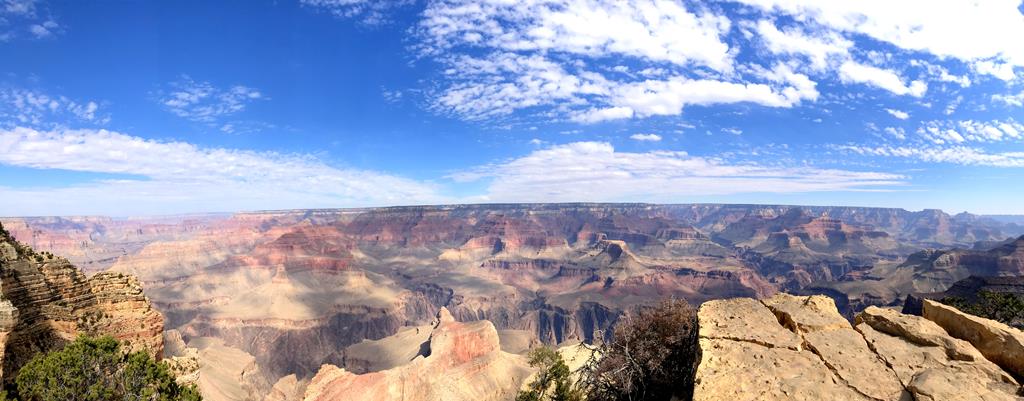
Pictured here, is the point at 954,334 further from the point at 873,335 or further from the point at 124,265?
the point at 124,265

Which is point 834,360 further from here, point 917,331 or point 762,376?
point 917,331

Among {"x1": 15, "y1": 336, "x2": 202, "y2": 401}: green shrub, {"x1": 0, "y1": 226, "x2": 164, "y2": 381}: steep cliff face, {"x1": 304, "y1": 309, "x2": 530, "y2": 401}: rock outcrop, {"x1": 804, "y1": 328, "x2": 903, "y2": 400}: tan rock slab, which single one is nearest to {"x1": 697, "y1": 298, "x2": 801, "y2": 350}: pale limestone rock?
{"x1": 804, "y1": 328, "x2": 903, "y2": 400}: tan rock slab

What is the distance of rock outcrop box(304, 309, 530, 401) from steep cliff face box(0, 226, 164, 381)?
2516cm

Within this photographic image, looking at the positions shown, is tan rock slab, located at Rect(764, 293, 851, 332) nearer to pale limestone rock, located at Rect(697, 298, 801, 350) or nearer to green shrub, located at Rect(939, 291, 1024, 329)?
pale limestone rock, located at Rect(697, 298, 801, 350)

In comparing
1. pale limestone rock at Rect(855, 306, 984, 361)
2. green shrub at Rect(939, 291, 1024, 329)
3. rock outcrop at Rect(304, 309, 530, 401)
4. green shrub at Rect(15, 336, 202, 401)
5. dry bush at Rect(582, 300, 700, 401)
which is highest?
pale limestone rock at Rect(855, 306, 984, 361)

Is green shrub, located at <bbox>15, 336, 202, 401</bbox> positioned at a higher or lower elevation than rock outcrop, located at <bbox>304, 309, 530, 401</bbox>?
higher

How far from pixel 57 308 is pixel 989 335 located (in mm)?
33940

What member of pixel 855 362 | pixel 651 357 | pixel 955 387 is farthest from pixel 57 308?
pixel 955 387

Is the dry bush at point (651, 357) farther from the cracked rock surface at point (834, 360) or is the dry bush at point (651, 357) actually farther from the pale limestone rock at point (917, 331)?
the pale limestone rock at point (917, 331)

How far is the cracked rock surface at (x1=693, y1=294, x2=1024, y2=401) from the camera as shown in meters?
Answer: 7.34

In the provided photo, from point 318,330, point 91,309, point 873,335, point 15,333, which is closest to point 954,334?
point 873,335

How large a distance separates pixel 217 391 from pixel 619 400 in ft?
239

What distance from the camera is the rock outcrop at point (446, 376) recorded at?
47.1 m

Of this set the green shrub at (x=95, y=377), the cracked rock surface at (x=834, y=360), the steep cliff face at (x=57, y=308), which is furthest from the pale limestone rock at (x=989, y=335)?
the steep cliff face at (x=57, y=308)
